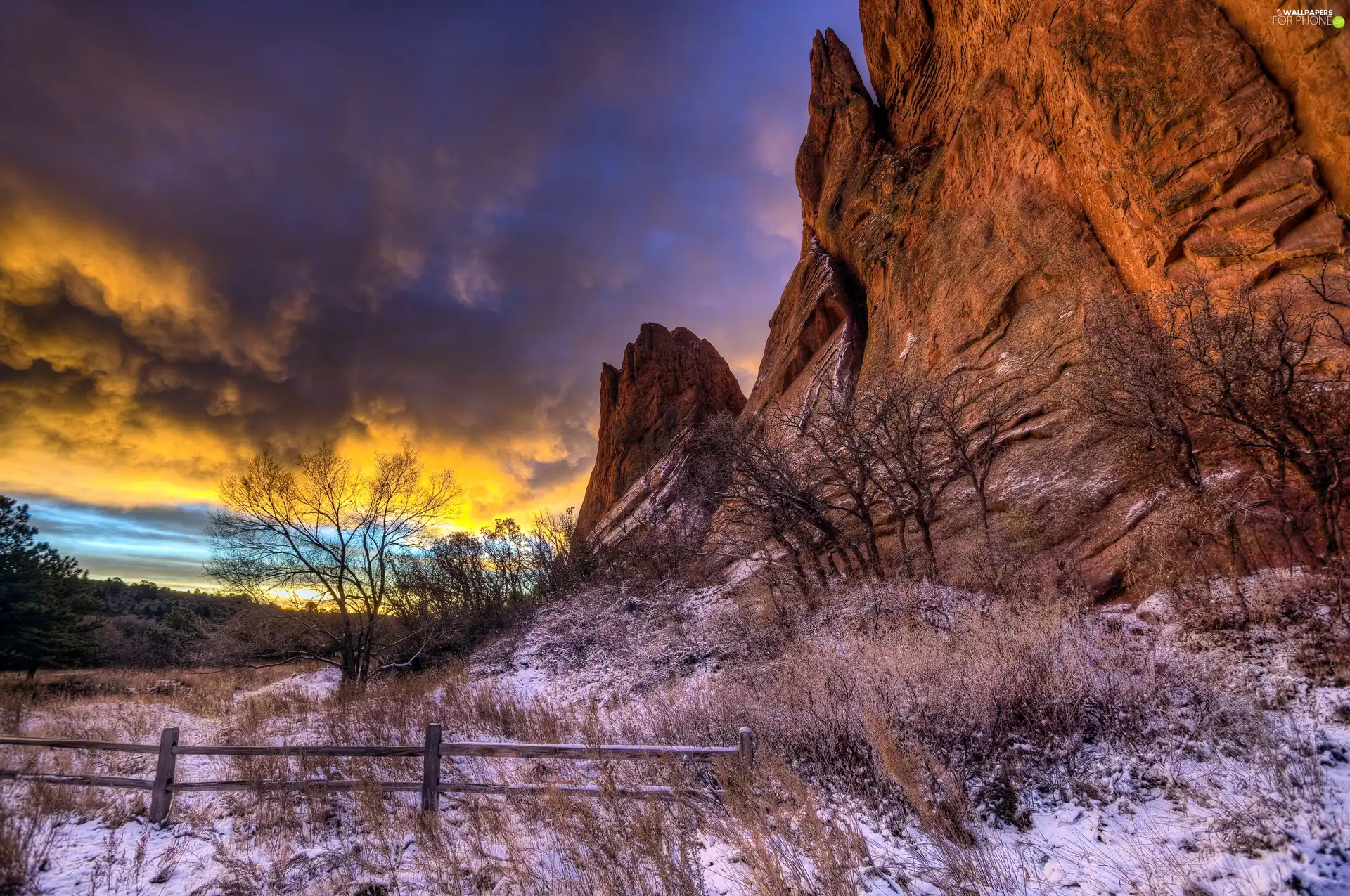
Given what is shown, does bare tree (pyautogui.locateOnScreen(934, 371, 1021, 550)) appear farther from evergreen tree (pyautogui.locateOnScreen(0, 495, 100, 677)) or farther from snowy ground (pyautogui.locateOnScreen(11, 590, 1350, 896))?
evergreen tree (pyautogui.locateOnScreen(0, 495, 100, 677))

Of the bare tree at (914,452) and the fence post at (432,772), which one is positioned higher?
the bare tree at (914,452)

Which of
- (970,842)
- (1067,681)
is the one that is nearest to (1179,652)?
(1067,681)

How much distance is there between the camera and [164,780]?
6766 mm

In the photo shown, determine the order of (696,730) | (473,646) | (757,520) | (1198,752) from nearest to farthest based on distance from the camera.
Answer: (1198,752) < (696,730) < (757,520) < (473,646)

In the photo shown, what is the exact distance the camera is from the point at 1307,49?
10.9 m

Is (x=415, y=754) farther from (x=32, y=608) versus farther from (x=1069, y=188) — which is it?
(x=32, y=608)

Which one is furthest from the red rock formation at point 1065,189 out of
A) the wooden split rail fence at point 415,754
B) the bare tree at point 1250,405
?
the wooden split rail fence at point 415,754

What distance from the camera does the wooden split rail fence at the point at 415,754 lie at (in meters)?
5.98

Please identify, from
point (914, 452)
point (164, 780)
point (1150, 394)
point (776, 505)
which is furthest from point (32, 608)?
point (1150, 394)

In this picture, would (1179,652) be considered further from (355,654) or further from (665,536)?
(665,536)

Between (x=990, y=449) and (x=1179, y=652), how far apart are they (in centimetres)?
931

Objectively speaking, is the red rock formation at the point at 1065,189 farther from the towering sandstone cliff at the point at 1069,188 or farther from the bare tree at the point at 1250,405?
the bare tree at the point at 1250,405

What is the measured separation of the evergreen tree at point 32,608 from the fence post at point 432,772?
1138 inches

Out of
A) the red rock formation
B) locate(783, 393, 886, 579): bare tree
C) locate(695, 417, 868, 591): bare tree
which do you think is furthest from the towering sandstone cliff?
locate(695, 417, 868, 591): bare tree
